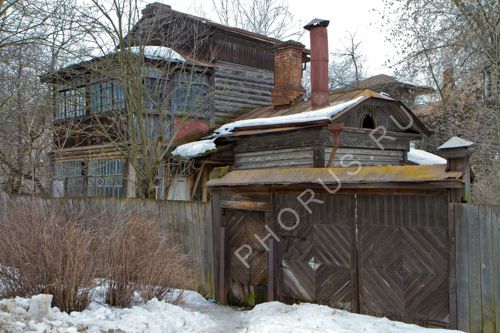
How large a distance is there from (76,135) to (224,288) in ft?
38.5

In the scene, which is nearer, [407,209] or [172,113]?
[407,209]

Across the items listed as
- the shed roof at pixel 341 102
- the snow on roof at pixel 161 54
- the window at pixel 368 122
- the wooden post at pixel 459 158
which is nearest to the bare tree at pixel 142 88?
the snow on roof at pixel 161 54

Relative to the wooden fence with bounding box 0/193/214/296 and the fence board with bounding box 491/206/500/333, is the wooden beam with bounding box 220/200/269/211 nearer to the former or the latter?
the wooden fence with bounding box 0/193/214/296

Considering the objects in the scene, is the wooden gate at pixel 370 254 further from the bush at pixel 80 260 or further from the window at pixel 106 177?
the window at pixel 106 177

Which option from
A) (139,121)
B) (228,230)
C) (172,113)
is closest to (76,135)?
(172,113)

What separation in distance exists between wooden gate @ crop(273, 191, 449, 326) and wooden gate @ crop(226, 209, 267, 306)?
1.60 ft

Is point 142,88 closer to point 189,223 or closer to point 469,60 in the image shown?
point 189,223

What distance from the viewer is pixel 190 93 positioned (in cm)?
1838

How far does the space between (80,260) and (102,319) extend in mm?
865

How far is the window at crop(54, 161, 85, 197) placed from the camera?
65.1 ft

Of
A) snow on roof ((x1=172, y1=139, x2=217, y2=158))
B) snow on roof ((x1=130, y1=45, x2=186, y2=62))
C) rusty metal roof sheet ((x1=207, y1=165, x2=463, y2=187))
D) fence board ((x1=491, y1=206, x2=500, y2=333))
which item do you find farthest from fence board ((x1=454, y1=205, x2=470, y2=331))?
snow on roof ((x1=130, y1=45, x2=186, y2=62))

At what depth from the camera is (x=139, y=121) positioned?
13.9 meters

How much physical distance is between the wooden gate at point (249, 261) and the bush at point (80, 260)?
128 centimetres

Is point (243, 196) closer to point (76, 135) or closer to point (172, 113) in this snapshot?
point (172, 113)
